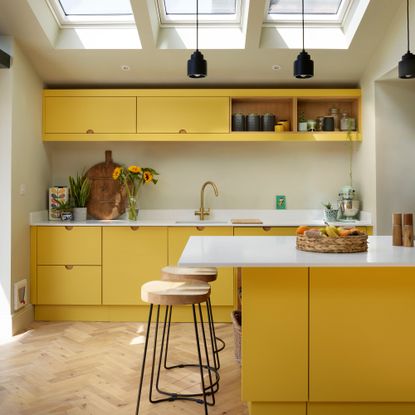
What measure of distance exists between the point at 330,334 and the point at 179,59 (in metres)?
3.13

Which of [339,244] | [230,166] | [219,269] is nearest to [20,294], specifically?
[219,269]

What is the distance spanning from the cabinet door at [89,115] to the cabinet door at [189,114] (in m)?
0.18

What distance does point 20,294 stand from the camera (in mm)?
4535

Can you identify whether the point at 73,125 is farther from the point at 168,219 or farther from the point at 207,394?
the point at 207,394

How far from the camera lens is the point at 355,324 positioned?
2518mm

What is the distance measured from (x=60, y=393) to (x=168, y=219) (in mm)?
2542

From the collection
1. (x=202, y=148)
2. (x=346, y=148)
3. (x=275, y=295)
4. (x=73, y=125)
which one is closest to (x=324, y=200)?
(x=346, y=148)

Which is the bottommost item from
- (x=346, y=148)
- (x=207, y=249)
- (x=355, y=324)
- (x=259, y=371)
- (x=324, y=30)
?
(x=259, y=371)

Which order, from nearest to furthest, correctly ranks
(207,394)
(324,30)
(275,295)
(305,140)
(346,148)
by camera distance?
(275,295)
(207,394)
(324,30)
(305,140)
(346,148)

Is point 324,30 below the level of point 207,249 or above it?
above

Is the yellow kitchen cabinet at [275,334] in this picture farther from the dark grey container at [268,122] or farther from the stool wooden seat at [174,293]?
the dark grey container at [268,122]

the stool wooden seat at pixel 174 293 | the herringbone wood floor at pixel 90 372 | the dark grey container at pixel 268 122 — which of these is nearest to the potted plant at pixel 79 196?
the herringbone wood floor at pixel 90 372

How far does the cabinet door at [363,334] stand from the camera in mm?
2502

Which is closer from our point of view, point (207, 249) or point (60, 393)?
point (207, 249)
